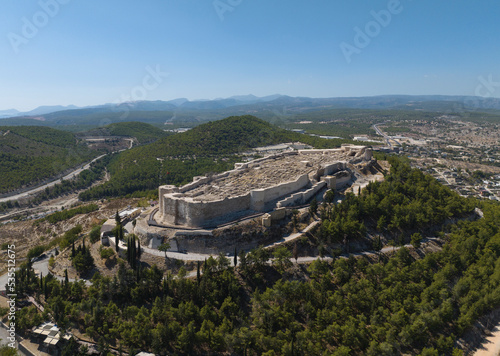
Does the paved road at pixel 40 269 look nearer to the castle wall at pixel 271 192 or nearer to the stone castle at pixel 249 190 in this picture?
the stone castle at pixel 249 190

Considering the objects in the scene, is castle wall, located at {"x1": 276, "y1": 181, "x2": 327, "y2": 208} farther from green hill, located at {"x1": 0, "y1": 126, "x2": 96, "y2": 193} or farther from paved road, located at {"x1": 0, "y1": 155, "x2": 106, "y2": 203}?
green hill, located at {"x1": 0, "y1": 126, "x2": 96, "y2": 193}

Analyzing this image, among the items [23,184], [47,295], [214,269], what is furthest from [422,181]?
[23,184]

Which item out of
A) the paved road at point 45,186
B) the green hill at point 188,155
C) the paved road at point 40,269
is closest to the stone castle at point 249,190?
the paved road at point 40,269

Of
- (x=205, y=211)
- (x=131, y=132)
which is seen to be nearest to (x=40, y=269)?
(x=205, y=211)

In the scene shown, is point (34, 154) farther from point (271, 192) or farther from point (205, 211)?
point (271, 192)

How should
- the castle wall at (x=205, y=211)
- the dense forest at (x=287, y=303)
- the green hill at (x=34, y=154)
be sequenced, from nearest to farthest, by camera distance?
the dense forest at (x=287, y=303) < the castle wall at (x=205, y=211) < the green hill at (x=34, y=154)

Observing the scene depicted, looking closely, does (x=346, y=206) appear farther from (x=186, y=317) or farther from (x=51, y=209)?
(x=51, y=209)
